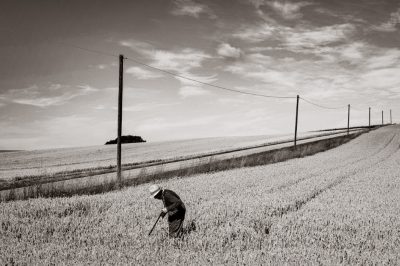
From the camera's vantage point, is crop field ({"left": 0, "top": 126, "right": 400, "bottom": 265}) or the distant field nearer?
crop field ({"left": 0, "top": 126, "right": 400, "bottom": 265})

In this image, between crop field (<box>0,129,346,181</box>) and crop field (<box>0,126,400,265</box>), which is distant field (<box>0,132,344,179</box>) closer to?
crop field (<box>0,129,346,181</box>)

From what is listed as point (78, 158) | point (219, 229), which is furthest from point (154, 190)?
point (78, 158)

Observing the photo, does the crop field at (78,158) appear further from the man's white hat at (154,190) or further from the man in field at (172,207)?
the man's white hat at (154,190)

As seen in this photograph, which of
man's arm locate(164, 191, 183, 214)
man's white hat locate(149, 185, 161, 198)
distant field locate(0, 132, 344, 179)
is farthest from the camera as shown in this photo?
distant field locate(0, 132, 344, 179)

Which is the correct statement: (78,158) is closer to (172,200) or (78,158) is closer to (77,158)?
(77,158)

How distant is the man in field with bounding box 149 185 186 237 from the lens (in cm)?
803

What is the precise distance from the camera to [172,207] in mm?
8164

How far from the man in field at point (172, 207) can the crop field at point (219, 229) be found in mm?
306

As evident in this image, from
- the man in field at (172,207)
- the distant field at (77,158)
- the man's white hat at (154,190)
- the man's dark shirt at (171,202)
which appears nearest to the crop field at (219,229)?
the man in field at (172,207)

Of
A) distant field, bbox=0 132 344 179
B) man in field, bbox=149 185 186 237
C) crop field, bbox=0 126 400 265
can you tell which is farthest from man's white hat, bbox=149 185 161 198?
distant field, bbox=0 132 344 179

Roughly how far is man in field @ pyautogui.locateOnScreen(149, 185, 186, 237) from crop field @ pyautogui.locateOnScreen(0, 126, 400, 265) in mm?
306

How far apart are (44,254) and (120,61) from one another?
15.0 m

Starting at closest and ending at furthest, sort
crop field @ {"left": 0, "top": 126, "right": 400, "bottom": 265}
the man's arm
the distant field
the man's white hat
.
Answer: crop field @ {"left": 0, "top": 126, "right": 400, "bottom": 265}
the man's white hat
the man's arm
the distant field

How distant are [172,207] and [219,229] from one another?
1.72 meters
